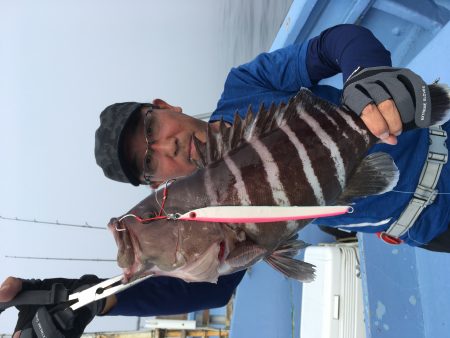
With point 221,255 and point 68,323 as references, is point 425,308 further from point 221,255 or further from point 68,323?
point 68,323

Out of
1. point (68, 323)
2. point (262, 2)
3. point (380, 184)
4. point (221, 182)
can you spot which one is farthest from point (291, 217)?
point (262, 2)

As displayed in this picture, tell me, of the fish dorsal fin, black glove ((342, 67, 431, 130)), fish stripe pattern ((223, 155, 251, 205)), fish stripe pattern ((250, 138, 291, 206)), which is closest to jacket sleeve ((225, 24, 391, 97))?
black glove ((342, 67, 431, 130))

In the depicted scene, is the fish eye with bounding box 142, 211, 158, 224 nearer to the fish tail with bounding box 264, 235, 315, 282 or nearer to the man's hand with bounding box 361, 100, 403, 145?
the fish tail with bounding box 264, 235, 315, 282

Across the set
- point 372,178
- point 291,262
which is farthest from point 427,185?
point 291,262

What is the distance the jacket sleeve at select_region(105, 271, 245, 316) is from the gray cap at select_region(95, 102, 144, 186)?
0.68 m

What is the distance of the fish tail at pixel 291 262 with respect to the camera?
1.43 meters

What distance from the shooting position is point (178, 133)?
1.56m

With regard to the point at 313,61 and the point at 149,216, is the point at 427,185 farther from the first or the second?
the point at 149,216

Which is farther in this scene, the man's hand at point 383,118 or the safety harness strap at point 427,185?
the safety harness strap at point 427,185

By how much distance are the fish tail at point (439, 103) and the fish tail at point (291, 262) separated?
2.19ft

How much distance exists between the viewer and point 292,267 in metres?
1.45

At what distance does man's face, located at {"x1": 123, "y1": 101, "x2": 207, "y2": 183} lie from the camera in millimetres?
1539

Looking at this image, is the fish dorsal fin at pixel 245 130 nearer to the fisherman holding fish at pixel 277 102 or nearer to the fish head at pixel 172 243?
the fisherman holding fish at pixel 277 102

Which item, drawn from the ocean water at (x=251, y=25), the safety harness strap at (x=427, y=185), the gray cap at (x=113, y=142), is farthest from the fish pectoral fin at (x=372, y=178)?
the ocean water at (x=251, y=25)
